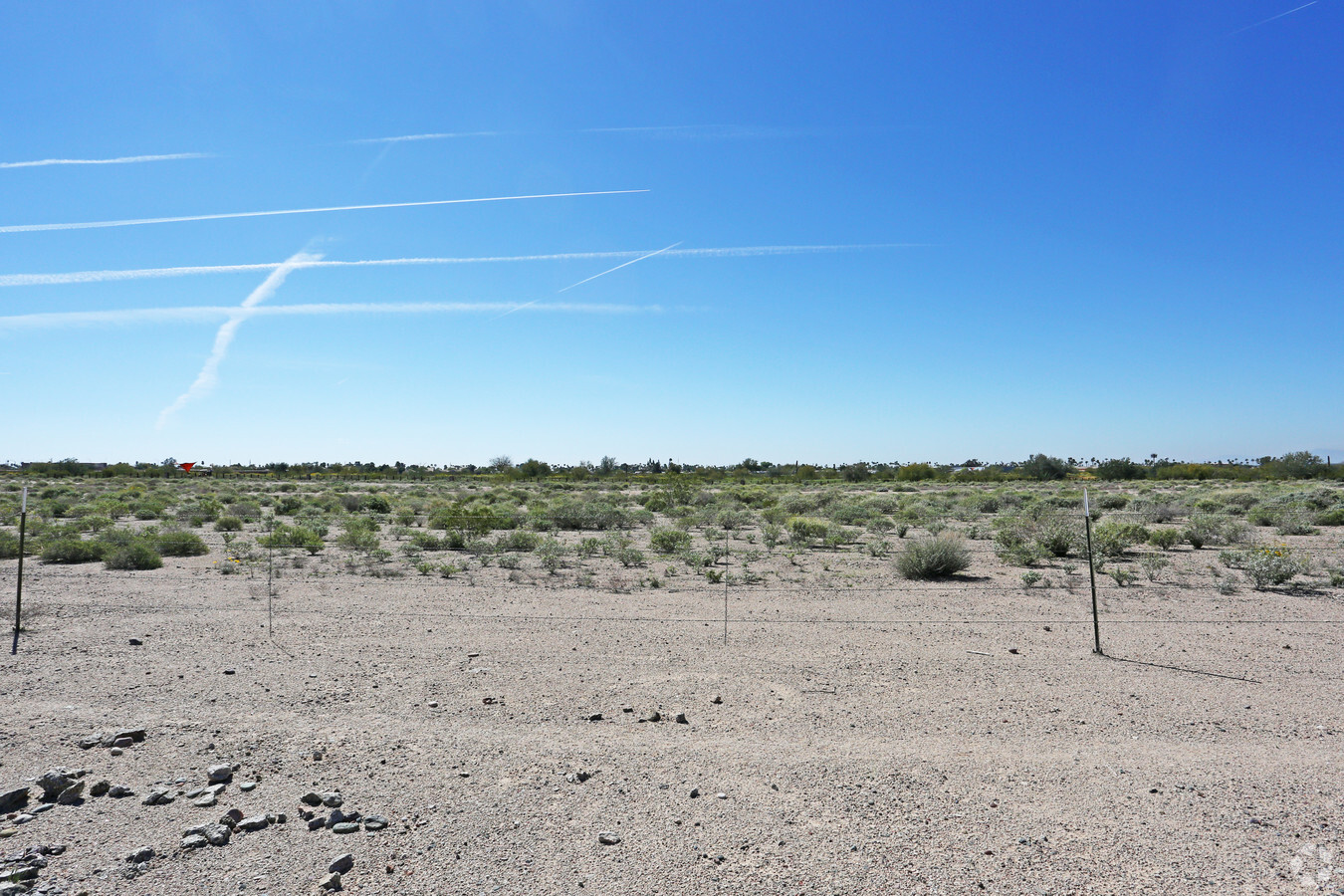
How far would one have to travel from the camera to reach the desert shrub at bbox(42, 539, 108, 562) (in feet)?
66.6

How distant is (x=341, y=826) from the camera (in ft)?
18.1

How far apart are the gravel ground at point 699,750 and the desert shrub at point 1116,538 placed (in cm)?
773

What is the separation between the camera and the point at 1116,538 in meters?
21.6

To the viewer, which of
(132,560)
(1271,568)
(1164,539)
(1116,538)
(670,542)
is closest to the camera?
(1271,568)

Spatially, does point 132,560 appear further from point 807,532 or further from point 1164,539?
point 1164,539

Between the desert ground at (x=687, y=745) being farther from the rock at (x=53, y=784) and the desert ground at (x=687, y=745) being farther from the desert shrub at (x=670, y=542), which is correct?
the desert shrub at (x=670, y=542)

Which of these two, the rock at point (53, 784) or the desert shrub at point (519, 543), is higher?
the desert shrub at point (519, 543)

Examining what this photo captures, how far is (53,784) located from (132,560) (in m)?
16.3

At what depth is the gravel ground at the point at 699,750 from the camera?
5.12m

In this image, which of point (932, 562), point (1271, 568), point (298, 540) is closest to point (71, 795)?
point (932, 562)

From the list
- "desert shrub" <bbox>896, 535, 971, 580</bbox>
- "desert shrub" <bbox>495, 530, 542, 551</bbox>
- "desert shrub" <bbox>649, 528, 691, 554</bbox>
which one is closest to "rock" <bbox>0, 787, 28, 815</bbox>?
"desert shrub" <bbox>896, 535, 971, 580</bbox>

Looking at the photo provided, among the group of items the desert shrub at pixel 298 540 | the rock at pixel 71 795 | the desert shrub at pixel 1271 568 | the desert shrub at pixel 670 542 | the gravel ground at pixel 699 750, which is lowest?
the gravel ground at pixel 699 750

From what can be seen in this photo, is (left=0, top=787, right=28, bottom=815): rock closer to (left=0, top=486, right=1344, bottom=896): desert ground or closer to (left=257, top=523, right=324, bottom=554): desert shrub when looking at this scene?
(left=0, top=486, right=1344, bottom=896): desert ground

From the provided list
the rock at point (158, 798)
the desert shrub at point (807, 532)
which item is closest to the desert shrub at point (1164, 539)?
the desert shrub at point (807, 532)
